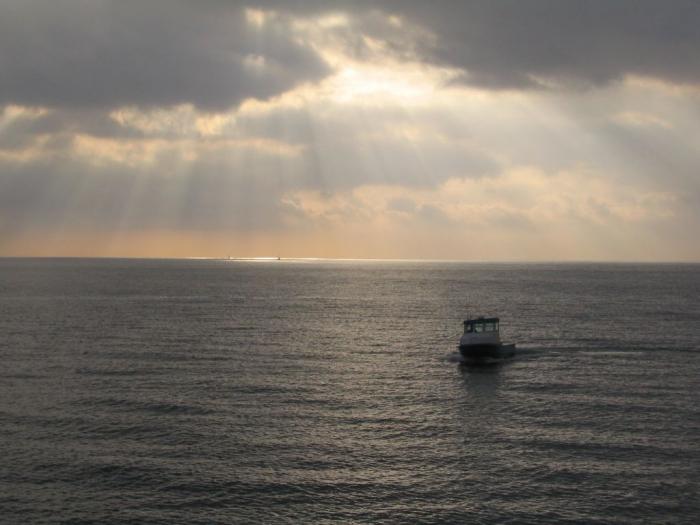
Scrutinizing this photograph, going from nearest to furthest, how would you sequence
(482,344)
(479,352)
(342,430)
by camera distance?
(342,430) → (479,352) → (482,344)

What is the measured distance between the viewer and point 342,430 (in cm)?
5159

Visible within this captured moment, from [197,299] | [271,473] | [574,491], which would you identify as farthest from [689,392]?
[197,299]

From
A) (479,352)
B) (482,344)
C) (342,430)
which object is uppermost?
(482,344)

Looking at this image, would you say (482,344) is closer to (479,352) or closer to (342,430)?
(479,352)

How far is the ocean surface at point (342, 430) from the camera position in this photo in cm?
3759

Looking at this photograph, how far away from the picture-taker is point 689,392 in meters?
64.7

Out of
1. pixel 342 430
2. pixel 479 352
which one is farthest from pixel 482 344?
pixel 342 430

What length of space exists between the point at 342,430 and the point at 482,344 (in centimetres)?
3635

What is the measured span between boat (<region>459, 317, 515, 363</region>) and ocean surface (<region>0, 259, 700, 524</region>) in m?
2.72

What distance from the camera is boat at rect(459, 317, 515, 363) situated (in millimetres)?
82750

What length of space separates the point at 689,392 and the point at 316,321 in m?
78.6

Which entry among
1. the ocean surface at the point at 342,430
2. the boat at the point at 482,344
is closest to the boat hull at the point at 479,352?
the boat at the point at 482,344

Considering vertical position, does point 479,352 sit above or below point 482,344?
below

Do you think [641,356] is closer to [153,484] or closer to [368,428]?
[368,428]
